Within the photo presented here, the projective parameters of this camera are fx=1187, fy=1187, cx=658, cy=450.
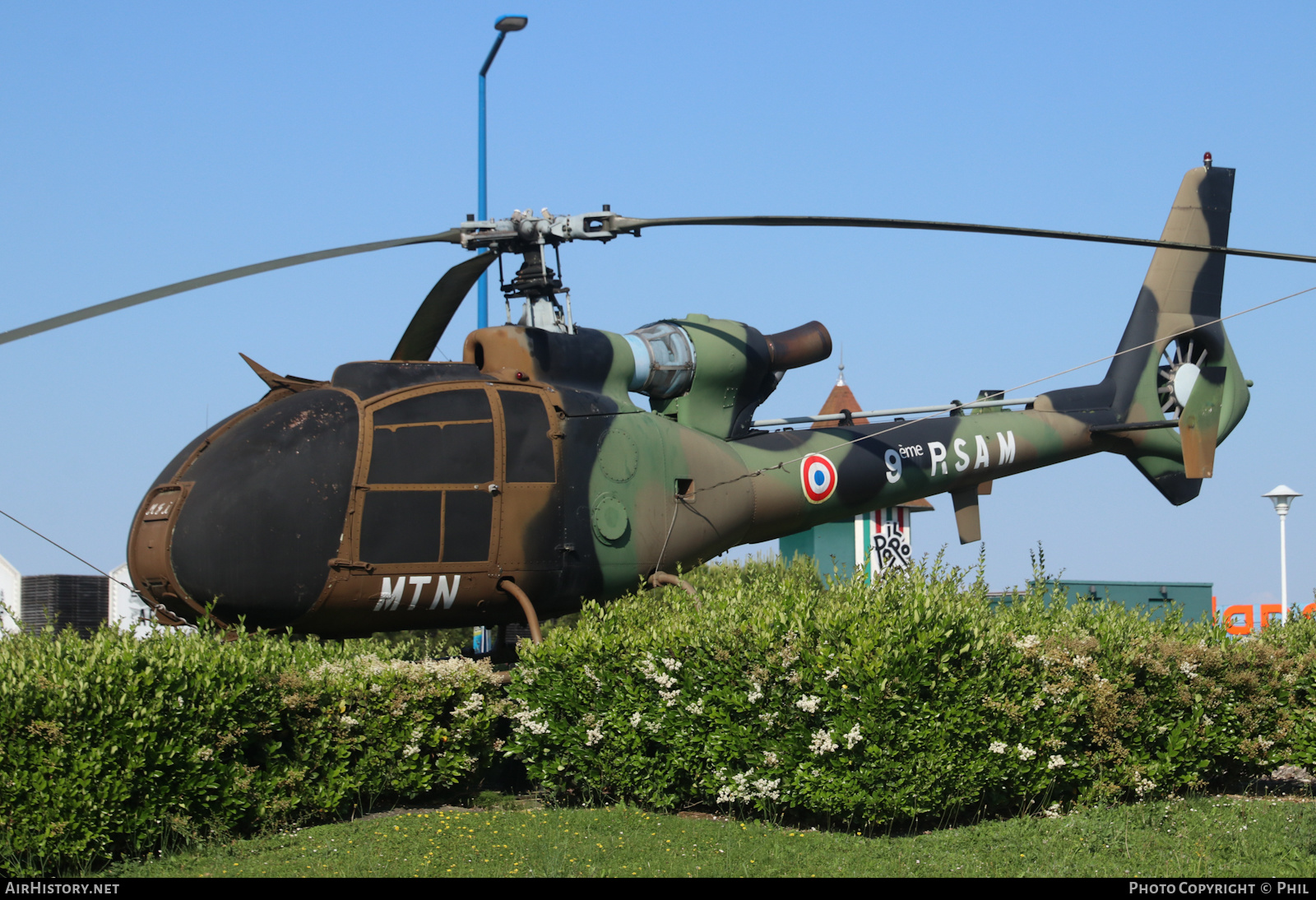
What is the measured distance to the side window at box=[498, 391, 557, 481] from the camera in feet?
38.9

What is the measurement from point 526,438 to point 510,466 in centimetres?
36

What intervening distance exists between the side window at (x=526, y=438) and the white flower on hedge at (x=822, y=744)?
3947 mm

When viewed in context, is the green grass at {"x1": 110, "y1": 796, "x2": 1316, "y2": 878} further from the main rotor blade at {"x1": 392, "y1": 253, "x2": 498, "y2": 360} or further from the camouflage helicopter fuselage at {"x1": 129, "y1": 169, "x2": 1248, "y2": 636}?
the main rotor blade at {"x1": 392, "y1": 253, "x2": 498, "y2": 360}

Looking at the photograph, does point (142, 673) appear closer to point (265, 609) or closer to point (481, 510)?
point (265, 609)

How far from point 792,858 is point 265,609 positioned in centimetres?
524

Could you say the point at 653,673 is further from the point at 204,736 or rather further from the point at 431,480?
the point at 204,736

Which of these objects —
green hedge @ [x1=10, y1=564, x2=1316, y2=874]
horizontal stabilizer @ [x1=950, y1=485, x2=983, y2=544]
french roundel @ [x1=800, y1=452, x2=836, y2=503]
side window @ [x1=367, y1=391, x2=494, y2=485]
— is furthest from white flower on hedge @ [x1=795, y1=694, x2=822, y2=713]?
horizontal stabilizer @ [x1=950, y1=485, x2=983, y2=544]

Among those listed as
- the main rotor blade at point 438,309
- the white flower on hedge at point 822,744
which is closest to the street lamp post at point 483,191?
the main rotor blade at point 438,309

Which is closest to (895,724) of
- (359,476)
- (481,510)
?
(481,510)

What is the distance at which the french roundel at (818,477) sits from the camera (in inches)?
591

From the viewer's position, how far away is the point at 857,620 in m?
9.98

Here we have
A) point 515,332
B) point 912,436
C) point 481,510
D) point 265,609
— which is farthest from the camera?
point 912,436

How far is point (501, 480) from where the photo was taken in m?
11.7

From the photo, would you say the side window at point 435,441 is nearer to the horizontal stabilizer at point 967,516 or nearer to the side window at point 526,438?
the side window at point 526,438
